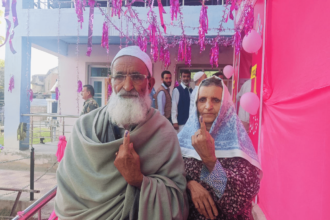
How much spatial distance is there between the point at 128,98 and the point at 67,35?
6586 mm

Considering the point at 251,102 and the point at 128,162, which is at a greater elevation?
the point at 251,102

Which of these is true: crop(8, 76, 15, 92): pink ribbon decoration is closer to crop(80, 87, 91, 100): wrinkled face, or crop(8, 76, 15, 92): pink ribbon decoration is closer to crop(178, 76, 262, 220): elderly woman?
crop(80, 87, 91, 100): wrinkled face

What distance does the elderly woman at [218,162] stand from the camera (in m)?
1.28

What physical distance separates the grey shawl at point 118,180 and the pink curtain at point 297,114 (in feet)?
3.49

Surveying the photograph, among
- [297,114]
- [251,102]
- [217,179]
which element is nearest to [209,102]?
[217,179]

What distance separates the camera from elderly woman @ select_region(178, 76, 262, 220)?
50.3 inches

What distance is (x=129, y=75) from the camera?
131 cm

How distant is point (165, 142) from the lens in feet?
4.13

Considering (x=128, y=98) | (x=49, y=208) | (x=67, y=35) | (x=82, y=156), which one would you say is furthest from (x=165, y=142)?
(x=67, y=35)

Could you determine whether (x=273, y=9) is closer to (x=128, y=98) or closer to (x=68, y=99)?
(x=128, y=98)

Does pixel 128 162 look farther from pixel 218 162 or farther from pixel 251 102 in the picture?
pixel 251 102

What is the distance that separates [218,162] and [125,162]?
55cm

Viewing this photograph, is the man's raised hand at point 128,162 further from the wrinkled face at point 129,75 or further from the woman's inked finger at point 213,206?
the woman's inked finger at point 213,206

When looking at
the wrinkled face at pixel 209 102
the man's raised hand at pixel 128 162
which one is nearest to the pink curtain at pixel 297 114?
the wrinkled face at pixel 209 102
